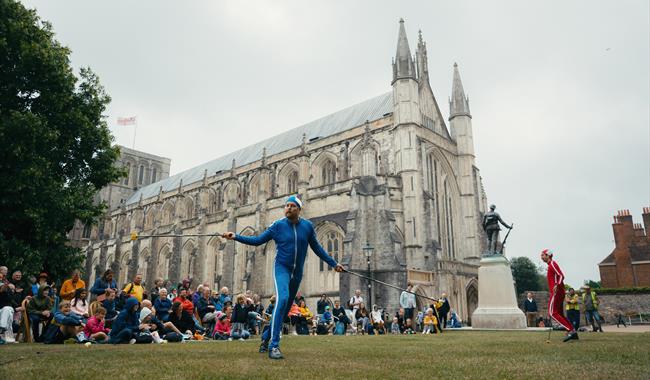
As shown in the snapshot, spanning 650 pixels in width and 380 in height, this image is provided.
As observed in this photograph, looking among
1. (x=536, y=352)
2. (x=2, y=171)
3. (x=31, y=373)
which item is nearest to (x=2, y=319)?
(x=2, y=171)

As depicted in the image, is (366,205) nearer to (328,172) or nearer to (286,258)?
(328,172)

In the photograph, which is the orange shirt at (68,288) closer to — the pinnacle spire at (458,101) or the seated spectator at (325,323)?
the seated spectator at (325,323)

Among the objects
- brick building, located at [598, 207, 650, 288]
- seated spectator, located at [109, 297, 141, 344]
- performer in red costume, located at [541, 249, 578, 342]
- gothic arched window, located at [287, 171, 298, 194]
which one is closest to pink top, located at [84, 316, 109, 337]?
seated spectator, located at [109, 297, 141, 344]

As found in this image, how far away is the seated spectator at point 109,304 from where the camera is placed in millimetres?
10094

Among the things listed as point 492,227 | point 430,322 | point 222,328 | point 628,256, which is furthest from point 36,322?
point 628,256

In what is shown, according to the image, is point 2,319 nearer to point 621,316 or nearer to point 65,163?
point 65,163

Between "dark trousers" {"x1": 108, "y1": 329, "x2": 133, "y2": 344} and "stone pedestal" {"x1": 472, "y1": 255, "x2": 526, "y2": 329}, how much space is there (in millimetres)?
10292

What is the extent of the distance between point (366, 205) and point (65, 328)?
1726cm

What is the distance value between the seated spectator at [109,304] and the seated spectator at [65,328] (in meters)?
0.98

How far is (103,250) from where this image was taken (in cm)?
4681

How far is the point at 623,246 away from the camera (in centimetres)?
3234

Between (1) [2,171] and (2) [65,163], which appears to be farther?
(2) [65,163]

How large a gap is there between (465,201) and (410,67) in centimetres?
1035

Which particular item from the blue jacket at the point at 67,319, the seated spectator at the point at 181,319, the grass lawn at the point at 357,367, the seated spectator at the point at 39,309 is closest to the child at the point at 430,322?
the seated spectator at the point at 181,319
